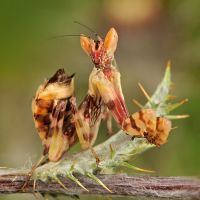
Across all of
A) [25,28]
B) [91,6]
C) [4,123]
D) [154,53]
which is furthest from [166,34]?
[4,123]

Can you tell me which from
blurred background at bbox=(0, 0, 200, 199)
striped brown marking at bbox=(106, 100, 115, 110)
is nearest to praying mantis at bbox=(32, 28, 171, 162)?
striped brown marking at bbox=(106, 100, 115, 110)

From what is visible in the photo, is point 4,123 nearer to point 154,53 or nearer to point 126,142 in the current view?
point 154,53

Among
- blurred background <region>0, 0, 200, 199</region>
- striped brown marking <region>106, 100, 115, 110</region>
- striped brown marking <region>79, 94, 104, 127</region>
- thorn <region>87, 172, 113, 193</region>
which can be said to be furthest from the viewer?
blurred background <region>0, 0, 200, 199</region>

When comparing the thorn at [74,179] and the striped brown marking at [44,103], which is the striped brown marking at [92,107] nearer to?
the striped brown marking at [44,103]

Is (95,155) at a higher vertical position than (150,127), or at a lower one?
lower

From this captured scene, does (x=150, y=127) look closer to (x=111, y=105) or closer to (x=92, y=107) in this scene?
(x=111, y=105)

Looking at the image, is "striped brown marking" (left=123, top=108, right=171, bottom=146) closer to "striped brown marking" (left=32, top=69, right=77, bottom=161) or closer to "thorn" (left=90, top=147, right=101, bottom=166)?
"thorn" (left=90, top=147, right=101, bottom=166)

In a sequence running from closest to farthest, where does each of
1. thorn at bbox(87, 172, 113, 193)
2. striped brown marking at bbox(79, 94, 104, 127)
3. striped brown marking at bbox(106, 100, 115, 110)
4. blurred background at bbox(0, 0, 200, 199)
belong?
thorn at bbox(87, 172, 113, 193), striped brown marking at bbox(106, 100, 115, 110), striped brown marking at bbox(79, 94, 104, 127), blurred background at bbox(0, 0, 200, 199)

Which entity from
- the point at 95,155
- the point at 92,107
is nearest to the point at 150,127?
the point at 95,155

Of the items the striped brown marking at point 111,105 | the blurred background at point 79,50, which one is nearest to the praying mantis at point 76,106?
the striped brown marking at point 111,105
